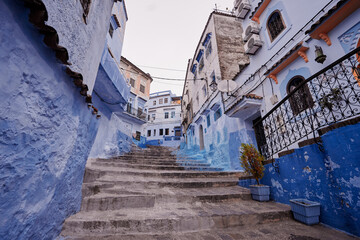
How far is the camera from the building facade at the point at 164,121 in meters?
28.9

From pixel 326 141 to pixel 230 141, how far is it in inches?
218

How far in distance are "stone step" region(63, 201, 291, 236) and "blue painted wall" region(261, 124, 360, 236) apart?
62 centimetres

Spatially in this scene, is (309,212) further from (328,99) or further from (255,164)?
(328,99)

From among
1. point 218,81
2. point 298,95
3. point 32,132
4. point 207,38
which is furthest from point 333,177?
point 207,38

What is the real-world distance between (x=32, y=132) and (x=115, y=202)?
2.20m

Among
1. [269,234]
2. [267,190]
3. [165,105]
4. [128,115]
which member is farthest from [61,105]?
[165,105]

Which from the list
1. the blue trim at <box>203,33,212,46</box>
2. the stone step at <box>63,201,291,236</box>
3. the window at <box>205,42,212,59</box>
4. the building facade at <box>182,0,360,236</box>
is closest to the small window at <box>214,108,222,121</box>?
the building facade at <box>182,0,360,236</box>

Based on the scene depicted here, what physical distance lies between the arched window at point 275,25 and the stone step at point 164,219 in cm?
694

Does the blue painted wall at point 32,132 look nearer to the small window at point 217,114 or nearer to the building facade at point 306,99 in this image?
the building facade at point 306,99

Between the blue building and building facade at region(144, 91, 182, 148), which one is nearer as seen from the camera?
the blue building

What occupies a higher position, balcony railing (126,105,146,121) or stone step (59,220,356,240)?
balcony railing (126,105,146,121)

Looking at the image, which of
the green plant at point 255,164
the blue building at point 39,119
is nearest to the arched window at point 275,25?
the green plant at point 255,164

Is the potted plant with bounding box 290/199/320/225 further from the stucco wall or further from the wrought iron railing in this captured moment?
the stucco wall

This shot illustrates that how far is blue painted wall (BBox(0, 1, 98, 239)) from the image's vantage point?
1.48 metres
